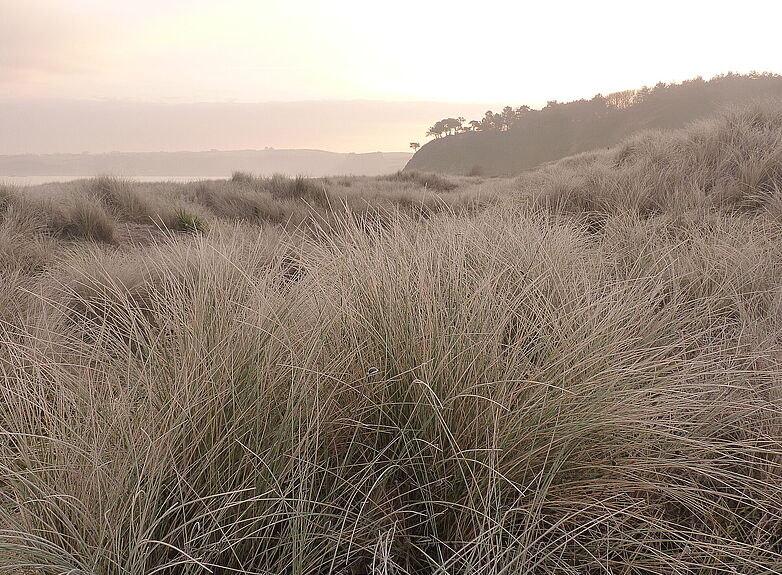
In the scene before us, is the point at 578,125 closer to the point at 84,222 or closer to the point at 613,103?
the point at 613,103

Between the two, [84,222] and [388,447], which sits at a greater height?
[84,222]

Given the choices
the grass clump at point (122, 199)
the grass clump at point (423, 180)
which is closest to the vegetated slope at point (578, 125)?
the grass clump at point (423, 180)

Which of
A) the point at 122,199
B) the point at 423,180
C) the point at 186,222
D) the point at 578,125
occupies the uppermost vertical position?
the point at 578,125

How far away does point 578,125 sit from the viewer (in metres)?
53.2

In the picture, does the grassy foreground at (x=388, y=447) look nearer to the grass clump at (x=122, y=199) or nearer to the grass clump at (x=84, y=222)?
the grass clump at (x=84, y=222)

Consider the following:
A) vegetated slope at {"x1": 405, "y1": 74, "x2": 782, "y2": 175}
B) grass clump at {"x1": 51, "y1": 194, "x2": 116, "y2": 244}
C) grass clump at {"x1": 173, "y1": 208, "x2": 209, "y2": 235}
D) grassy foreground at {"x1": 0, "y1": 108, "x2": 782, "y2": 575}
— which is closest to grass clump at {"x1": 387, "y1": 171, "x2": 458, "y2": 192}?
grass clump at {"x1": 173, "y1": 208, "x2": 209, "y2": 235}

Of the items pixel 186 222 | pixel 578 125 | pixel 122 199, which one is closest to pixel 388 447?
pixel 186 222

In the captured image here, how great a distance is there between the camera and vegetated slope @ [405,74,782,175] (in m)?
43.1

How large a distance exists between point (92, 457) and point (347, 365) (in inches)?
23.9

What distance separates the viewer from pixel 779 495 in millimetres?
1155

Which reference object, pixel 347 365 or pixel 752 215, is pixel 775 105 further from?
pixel 347 365

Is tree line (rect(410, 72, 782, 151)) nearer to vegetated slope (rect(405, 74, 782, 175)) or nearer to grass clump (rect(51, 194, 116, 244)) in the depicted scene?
vegetated slope (rect(405, 74, 782, 175))

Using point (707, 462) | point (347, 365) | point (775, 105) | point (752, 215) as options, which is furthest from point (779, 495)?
point (775, 105)

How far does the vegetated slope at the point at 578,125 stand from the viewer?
→ 43062mm
